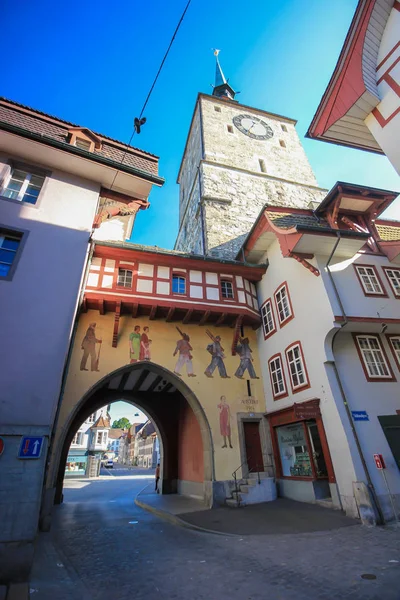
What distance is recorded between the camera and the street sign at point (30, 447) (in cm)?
579

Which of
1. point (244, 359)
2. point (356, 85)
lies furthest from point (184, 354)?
point (356, 85)

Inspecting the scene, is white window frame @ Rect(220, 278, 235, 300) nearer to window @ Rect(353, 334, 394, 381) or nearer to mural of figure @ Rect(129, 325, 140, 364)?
mural of figure @ Rect(129, 325, 140, 364)

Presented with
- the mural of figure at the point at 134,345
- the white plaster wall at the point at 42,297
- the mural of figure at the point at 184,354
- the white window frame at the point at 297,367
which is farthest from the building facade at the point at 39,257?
the white window frame at the point at 297,367

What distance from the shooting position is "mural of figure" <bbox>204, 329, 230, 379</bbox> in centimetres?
1333

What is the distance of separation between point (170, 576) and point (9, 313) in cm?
611

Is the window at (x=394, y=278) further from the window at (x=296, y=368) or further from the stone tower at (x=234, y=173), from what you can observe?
the stone tower at (x=234, y=173)

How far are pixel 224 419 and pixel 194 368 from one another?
2465 millimetres

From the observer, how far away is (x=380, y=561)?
16.4ft

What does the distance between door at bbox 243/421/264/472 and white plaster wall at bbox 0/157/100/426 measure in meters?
8.99

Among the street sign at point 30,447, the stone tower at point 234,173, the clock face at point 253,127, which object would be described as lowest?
the street sign at point 30,447

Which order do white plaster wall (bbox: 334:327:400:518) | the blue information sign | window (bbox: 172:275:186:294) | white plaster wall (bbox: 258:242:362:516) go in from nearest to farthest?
1. white plaster wall (bbox: 334:327:400:518)
2. white plaster wall (bbox: 258:242:362:516)
3. the blue information sign
4. window (bbox: 172:275:186:294)

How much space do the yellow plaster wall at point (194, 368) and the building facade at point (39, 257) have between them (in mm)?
669

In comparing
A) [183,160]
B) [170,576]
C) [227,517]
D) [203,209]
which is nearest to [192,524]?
[227,517]

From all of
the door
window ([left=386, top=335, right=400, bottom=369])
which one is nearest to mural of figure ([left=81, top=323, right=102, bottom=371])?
the door
